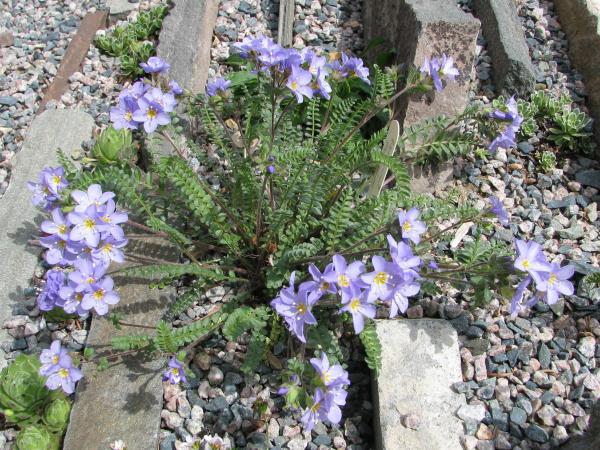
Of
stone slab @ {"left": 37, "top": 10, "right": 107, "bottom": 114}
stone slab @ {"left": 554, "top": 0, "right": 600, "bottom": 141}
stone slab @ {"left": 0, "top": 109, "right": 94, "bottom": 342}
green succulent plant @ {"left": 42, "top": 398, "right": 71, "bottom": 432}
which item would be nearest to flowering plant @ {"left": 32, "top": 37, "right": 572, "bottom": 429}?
green succulent plant @ {"left": 42, "top": 398, "right": 71, "bottom": 432}

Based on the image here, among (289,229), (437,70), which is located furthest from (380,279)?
(437,70)

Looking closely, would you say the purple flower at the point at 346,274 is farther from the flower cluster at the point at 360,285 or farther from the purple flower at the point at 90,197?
the purple flower at the point at 90,197

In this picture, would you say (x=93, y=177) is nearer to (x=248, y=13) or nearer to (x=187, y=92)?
(x=187, y=92)

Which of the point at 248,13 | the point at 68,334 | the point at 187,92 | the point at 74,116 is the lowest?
the point at 68,334

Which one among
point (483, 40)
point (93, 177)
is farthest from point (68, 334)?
point (483, 40)

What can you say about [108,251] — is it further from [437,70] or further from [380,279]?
[437,70]

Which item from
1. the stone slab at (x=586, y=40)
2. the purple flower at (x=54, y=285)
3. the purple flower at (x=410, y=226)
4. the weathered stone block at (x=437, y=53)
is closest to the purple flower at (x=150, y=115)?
the purple flower at (x=54, y=285)

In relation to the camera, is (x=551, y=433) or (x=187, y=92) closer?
(x=551, y=433)
